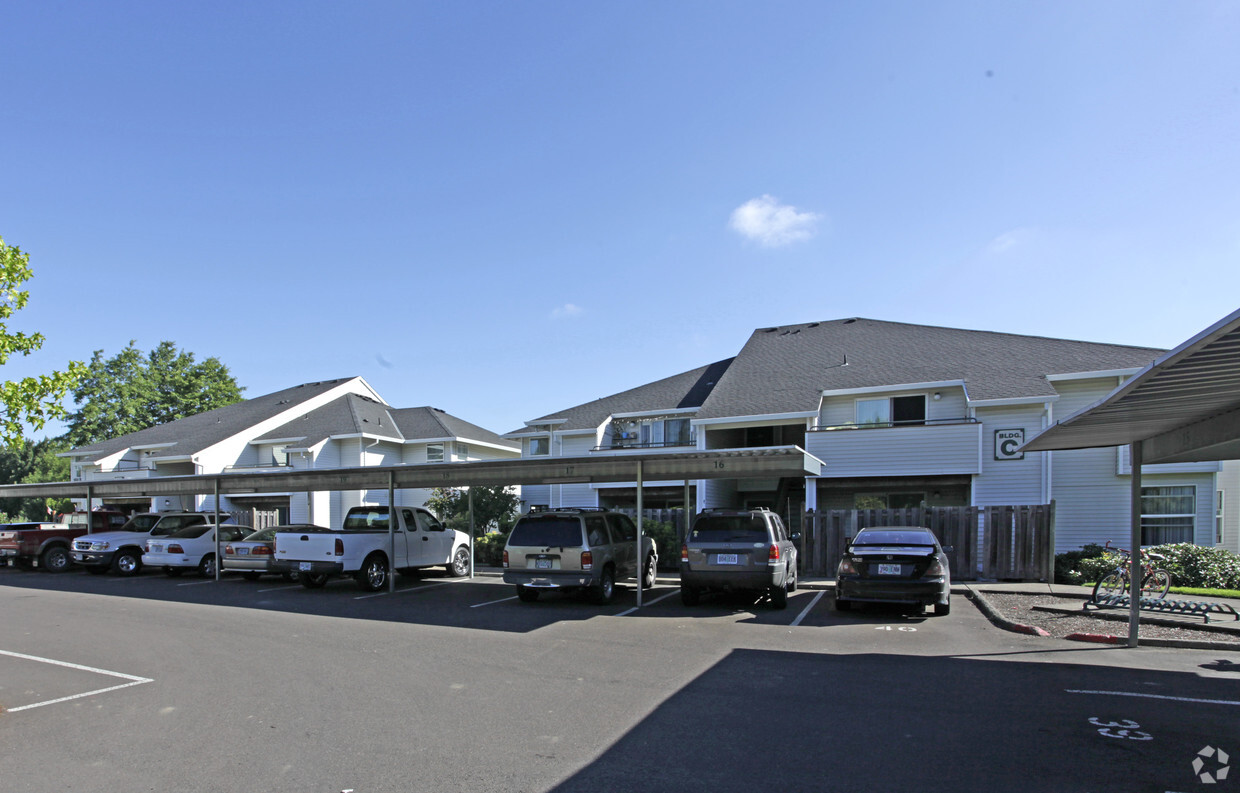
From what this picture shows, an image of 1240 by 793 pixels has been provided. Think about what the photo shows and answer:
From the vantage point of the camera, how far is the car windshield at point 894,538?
484 inches

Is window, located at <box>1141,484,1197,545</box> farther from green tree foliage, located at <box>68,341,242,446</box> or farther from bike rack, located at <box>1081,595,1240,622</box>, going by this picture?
green tree foliage, located at <box>68,341,242,446</box>

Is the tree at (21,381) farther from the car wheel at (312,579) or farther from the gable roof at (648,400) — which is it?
the gable roof at (648,400)

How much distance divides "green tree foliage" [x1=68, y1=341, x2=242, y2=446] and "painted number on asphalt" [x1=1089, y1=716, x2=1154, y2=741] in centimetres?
6598

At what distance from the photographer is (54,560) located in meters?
22.8

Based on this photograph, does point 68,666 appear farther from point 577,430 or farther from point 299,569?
point 577,430

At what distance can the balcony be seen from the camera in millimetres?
21766

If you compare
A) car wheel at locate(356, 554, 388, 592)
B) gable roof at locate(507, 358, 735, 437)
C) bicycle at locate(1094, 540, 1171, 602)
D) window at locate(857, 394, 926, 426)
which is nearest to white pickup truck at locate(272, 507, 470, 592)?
car wheel at locate(356, 554, 388, 592)

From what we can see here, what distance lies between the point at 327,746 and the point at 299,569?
37.2 ft

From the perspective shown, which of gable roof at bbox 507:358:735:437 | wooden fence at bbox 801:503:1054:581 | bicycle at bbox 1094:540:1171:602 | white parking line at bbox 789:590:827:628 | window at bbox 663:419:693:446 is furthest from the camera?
gable roof at bbox 507:358:735:437

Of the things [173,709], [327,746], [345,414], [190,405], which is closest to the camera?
[327,746]

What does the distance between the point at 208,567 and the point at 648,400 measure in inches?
607

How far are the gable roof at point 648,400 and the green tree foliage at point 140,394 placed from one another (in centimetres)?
4363

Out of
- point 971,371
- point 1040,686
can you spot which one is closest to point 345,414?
point 971,371

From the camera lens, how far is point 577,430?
93.0 feet
